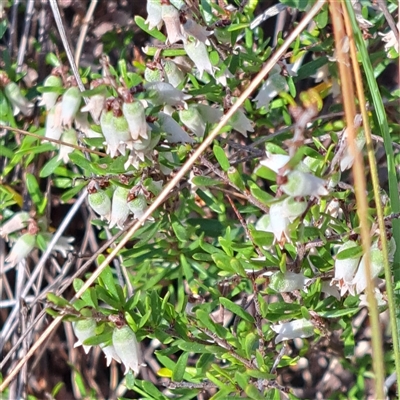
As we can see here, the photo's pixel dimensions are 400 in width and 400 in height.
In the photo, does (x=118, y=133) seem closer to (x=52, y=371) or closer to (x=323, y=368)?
(x=323, y=368)

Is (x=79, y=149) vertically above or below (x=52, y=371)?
above

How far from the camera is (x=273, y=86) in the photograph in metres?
2.62

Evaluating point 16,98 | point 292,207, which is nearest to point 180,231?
point 292,207

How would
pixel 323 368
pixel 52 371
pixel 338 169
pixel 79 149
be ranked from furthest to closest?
pixel 52 371 < pixel 323 368 < pixel 79 149 < pixel 338 169

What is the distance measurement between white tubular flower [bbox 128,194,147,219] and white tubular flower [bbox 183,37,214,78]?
53cm

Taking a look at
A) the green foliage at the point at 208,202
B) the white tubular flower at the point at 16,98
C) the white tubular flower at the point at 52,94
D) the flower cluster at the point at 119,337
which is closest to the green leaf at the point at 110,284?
the green foliage at the point at 208,202

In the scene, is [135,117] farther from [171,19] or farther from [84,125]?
[84,125]

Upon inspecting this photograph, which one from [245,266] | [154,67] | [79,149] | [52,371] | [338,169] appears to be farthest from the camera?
[52,371]

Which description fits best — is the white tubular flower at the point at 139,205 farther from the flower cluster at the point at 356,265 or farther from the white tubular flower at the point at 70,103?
the flower cluster at the point at 356,265

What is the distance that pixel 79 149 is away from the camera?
2539 millimetres

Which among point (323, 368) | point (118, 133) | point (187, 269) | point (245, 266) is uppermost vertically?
point (118, 133)

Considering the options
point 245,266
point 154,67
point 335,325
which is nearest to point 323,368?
point 335,325

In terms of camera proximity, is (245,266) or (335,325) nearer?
(245,266)

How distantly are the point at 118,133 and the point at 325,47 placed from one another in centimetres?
127
